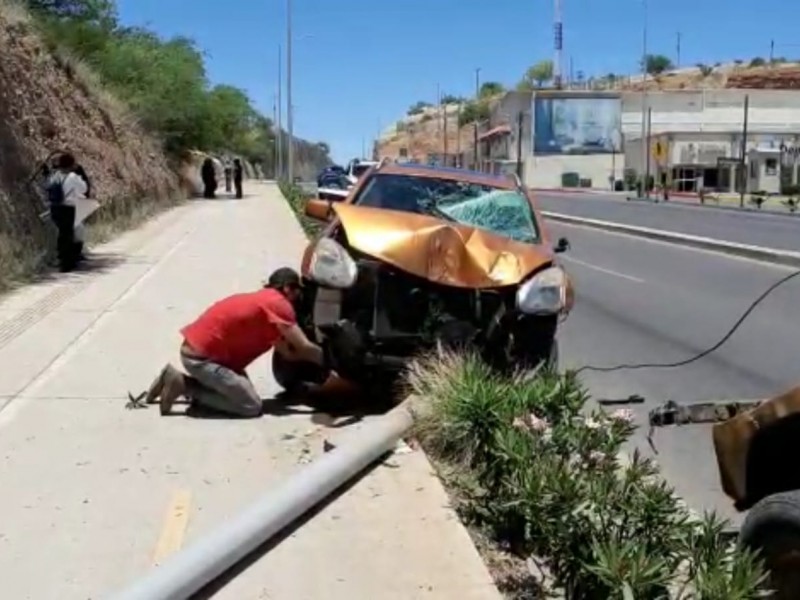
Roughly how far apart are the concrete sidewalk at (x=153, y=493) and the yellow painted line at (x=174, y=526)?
11 millimetres

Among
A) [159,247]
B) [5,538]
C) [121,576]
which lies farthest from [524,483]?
[159,247]

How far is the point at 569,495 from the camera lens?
4820mm

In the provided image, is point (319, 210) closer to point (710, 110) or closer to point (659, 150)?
point (659, 150)

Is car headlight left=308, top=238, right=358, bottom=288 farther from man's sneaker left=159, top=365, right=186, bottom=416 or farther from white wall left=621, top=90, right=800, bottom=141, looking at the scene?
white wall left=621, top=90, right=800, bottom=141

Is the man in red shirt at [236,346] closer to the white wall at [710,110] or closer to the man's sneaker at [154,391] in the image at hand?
the man's sneaker at [154,391]

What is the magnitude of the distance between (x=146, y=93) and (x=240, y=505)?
1693 inches

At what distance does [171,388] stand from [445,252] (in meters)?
2.08

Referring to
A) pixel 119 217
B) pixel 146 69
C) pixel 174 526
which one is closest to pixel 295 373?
pixel 174 526

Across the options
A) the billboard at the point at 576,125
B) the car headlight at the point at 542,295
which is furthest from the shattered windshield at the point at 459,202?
the billboard at the point at 576,125

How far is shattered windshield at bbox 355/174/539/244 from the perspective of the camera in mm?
9836

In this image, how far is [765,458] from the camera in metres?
4.53

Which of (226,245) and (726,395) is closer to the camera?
(726,395)

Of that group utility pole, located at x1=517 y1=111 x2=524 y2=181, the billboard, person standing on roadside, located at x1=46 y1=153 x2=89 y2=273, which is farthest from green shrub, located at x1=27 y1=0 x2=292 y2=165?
the billboard

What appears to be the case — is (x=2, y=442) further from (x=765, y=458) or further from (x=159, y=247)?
(x=159, y=247)
